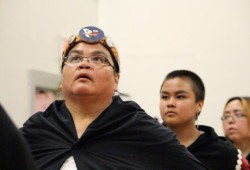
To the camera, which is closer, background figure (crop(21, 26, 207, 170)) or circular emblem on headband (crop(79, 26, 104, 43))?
background figure (crop(21, 26, 207, 170))

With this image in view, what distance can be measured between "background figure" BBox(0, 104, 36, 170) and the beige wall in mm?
3131

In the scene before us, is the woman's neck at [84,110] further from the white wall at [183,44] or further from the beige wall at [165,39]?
the white wall at [183,44]

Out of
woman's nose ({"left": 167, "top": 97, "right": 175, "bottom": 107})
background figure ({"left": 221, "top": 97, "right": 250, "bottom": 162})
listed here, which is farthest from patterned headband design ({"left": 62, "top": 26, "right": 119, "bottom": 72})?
background figure ({"left": 221, "top": 97, "right": 250, "bottom": 162})

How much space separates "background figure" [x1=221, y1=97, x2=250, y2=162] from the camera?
2.83 m

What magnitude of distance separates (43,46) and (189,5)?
165 cm

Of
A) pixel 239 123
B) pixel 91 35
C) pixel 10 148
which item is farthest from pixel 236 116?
pixel 10 148

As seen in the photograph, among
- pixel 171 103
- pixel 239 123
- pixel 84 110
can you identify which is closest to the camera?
pixel 84 110

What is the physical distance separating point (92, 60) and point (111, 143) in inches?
14.2

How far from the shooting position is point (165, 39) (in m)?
4.46

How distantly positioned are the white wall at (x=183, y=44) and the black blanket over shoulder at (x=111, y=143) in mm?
2564

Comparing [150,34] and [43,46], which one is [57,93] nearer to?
[43,46]

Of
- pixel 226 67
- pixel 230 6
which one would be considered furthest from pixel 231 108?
pixel 230 6

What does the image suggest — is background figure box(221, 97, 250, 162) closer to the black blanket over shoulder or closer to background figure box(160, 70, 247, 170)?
background figure box(160, 70, 247, 170)

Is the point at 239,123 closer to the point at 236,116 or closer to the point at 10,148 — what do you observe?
the point at 236,116
